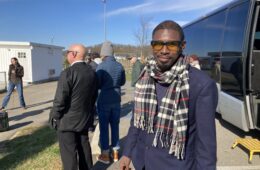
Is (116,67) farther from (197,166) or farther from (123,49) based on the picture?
(123,49)

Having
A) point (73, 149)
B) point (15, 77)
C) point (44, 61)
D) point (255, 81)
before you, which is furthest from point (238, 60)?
point (44, 61)

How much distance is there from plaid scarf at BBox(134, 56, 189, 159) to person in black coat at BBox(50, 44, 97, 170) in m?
1.91

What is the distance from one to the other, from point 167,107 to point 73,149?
248cm

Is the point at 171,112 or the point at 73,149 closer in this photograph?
the point at 171,112

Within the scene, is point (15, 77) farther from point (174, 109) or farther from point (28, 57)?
point (28, 57)

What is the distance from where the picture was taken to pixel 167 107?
219cm

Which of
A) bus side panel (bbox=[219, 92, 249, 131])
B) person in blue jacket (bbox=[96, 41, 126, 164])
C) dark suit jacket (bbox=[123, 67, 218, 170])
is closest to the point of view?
dark suit jacket (bbox=[123, 67, 218, 170])

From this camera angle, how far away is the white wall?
25875 mm

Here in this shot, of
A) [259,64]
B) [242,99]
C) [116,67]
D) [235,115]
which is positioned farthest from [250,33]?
[116,67]

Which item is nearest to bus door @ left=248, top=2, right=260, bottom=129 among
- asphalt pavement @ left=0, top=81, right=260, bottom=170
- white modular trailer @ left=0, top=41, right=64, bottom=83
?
asphalt pavement @ left=0, top=81, right=260, bottom=170

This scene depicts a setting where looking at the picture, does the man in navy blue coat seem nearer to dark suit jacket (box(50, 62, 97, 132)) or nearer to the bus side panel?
dark suit jacket (box(50, 62, 97, 132))

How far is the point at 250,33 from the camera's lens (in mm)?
6383

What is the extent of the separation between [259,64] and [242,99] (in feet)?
2.58

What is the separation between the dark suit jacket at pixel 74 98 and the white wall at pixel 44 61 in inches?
868
